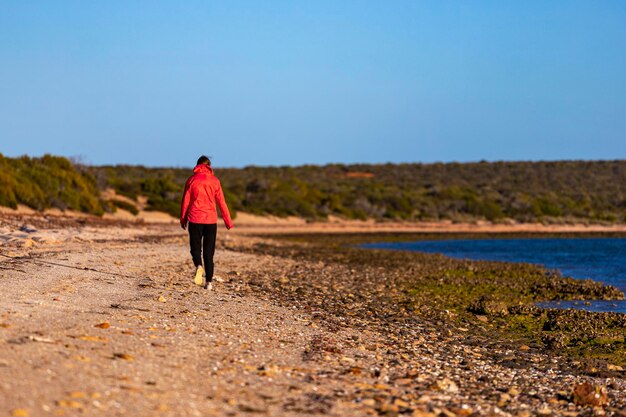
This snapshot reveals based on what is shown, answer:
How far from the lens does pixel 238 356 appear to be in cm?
845

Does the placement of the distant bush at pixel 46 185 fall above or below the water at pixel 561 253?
above

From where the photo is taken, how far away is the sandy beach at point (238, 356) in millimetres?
6668

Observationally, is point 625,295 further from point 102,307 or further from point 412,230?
point 412,230

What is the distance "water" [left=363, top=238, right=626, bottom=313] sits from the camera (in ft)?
79.8

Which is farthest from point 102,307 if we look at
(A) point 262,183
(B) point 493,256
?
(A) point 262,183

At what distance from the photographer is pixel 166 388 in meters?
6.85

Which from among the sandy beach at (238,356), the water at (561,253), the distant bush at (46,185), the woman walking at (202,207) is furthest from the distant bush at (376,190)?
the sandy beach at (238,356)

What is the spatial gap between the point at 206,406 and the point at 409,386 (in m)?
2.30

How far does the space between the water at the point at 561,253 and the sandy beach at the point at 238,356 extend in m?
6.71

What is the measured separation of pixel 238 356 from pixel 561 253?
31.2 meters

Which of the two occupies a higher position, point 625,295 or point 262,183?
point 262,183

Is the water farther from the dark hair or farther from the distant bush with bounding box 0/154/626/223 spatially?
the distant bush with bounding box 0/154/626/223

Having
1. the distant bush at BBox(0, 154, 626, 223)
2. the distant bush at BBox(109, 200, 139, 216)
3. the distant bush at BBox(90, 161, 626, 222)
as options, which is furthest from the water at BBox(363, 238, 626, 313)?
the distant bush at BBox(90, 161, 626, 222)

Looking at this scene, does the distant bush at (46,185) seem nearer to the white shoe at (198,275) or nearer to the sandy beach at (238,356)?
the sandy beach at (238,356)
